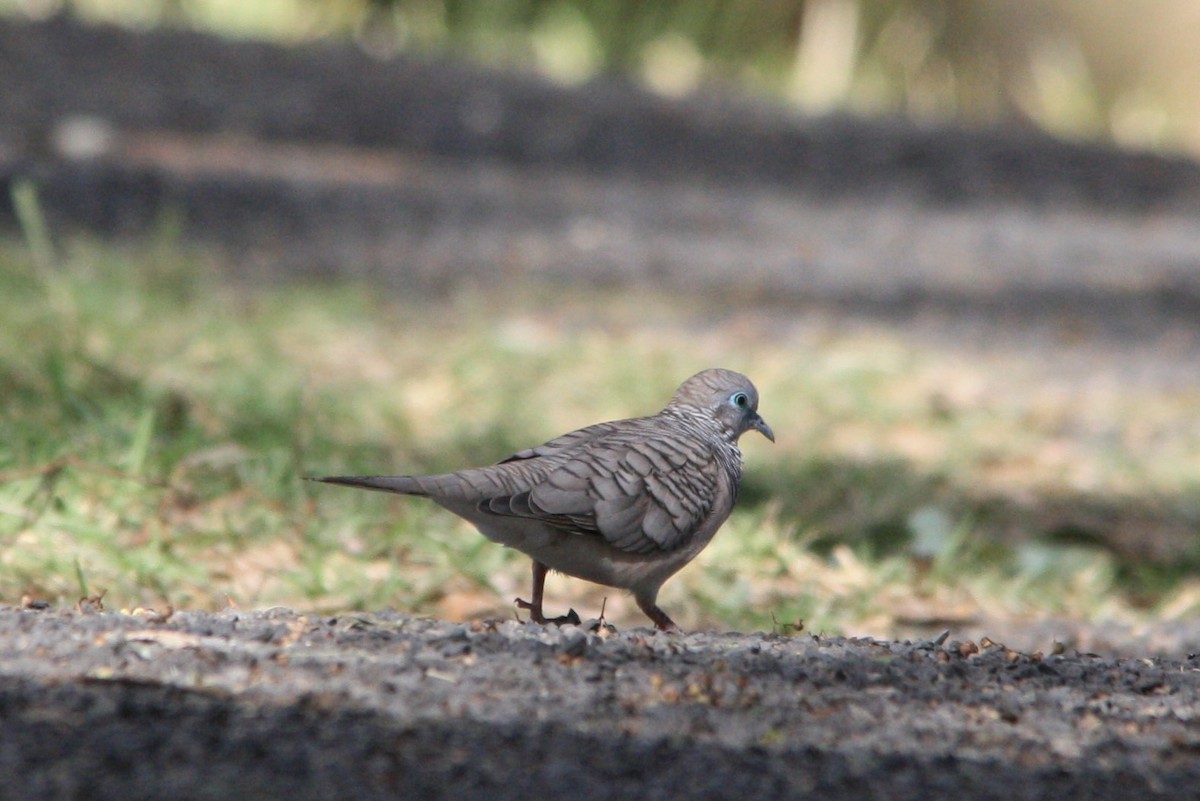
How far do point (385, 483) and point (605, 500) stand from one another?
0.49 metres

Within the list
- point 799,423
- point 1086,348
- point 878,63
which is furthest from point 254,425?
point 878,63

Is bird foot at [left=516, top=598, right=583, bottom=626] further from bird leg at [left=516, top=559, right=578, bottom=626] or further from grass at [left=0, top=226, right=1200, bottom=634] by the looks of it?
grass at [left=0, top=226, right=1200, bottom=634]

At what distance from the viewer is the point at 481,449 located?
4906 mm

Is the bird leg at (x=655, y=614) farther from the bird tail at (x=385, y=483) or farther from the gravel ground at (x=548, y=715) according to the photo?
the bird tail at (x=385, y=483)

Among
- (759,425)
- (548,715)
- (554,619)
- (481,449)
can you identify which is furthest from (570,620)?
(481,449)

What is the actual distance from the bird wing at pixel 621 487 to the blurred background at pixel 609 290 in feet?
1.09

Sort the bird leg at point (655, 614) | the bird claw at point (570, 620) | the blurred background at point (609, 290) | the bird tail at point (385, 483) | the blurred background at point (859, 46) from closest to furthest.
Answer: the bird tail at point (385, 483) < the bird claw at point (570, 620) < the bird leg at point (655, 614) < the blurred background at point (609, 290) < the blurred background at point (859, 46)

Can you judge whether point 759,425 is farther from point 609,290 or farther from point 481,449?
point 609,290

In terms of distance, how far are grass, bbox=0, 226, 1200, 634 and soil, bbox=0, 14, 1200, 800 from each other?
443 millimetres

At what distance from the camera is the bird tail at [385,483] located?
8.75 feet

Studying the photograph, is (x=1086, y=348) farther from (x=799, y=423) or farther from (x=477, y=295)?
(x=477, y=295)

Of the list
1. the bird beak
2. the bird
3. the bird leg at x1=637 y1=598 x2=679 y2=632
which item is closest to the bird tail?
the bird

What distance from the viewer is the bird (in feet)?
9.68

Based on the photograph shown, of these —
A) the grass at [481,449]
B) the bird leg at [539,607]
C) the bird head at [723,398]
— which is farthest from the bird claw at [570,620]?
the bird head at [723,398]
